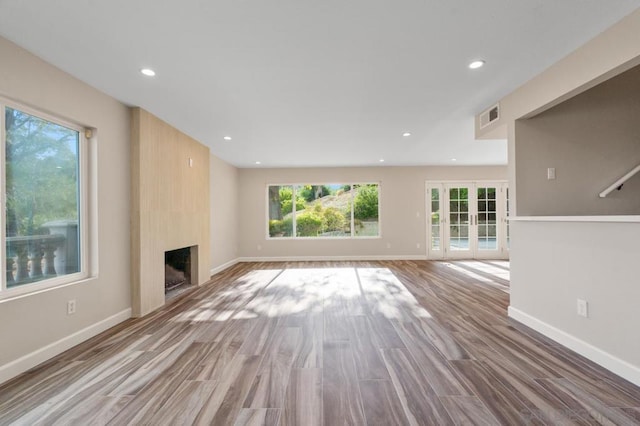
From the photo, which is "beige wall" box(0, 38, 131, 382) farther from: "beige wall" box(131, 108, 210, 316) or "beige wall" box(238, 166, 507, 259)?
"beige wall" box(238, 166, 507, 259)

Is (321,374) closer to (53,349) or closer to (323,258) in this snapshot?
(53,349)

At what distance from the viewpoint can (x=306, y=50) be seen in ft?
6.89

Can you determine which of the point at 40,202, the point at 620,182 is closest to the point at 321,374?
the point at 40,202

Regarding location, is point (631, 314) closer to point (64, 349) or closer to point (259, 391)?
point (259, 391)

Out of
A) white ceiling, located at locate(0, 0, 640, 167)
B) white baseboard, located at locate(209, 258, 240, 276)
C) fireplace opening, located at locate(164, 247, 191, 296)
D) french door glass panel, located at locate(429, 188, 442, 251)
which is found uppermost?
white ceiling, located at locate(0, 0, 640, 167)

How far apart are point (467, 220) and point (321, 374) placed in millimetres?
6459

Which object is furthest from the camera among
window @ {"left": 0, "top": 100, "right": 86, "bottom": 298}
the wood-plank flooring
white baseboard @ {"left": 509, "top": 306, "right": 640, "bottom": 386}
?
window @ {"left": 0, "top": 100, "right": 86, "bottom": 298}

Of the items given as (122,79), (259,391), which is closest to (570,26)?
Answer: (259,391)

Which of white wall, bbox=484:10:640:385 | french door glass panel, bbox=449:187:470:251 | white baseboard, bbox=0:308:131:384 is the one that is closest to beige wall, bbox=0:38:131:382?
white baseboard, bbox=0:308:131:384

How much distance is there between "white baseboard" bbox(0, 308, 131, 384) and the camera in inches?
76.5

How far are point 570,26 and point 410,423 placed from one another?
278cm

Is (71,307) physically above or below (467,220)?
below

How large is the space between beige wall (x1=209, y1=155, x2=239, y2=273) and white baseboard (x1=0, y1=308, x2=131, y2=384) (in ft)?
7.66

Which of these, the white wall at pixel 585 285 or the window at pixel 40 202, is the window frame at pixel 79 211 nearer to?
the window at pixel 40 202
